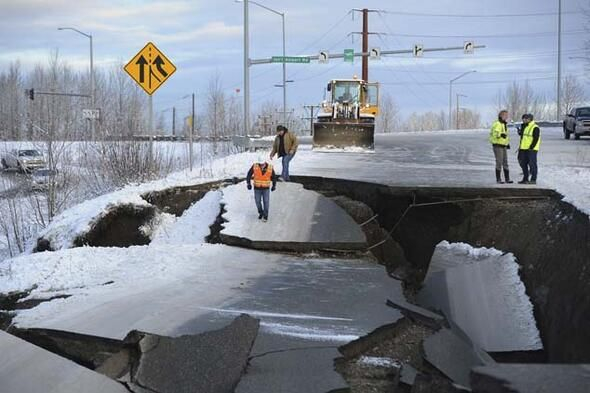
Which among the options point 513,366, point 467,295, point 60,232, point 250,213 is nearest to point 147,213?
point 60,232

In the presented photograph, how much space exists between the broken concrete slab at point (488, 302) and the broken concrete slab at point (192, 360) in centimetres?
360

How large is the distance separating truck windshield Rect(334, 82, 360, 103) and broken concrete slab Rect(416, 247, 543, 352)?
73.6 feet

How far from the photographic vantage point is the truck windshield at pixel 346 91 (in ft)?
106

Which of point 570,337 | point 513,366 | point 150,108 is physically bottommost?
point 570,337

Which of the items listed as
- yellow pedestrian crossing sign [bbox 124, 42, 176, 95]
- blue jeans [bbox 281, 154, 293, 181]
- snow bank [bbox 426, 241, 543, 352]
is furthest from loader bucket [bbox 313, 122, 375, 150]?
snow bank [bbox 426, 241, 543, 352]

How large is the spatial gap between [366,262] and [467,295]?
230 cm

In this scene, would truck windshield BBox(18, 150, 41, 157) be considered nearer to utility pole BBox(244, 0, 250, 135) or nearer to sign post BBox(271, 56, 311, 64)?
utility pole BBox(244, 0, 250, 135)

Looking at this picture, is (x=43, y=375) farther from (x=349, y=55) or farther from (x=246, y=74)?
(x=349, y=55)

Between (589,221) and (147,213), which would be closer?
(589,221)

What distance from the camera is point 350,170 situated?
19.3 m

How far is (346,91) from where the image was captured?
107ft

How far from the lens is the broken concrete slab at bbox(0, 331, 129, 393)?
208 inches

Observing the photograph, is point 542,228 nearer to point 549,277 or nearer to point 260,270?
point 549,277

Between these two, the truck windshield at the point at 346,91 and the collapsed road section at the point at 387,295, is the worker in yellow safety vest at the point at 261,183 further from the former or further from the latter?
the truck windshield at the point at 346,91
